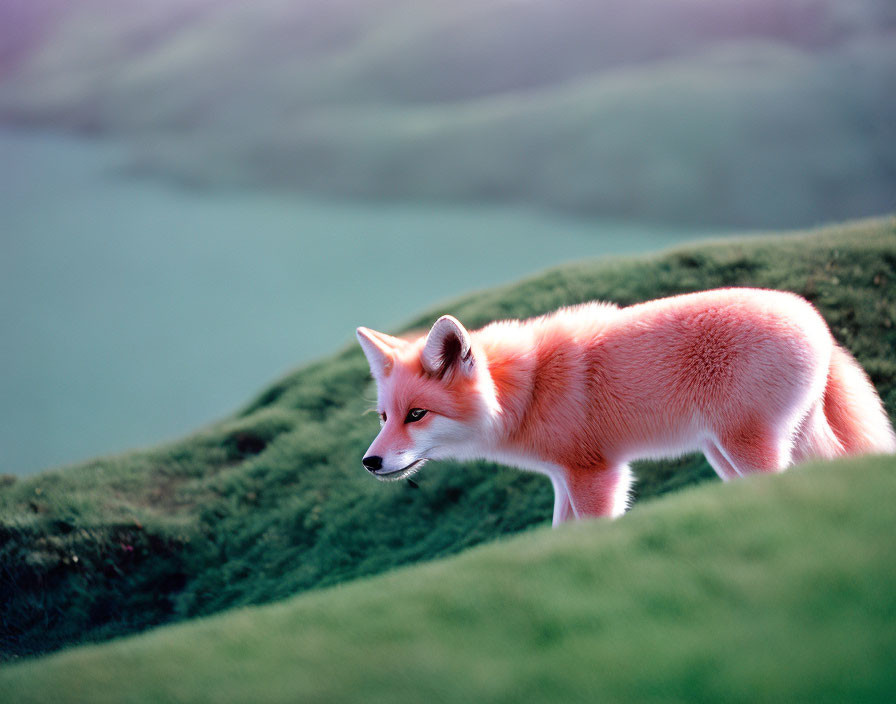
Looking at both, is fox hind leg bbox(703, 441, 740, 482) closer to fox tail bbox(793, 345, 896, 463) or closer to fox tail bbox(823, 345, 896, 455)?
fox tail bbox(793, 345, 896, 463)

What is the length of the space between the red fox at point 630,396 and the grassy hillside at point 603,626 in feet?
1.45

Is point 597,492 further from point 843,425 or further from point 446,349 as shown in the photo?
point 843,425

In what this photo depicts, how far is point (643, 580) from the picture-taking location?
213 centimetres

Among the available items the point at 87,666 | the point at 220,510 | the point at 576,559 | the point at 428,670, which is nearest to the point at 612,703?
the point at 428,670

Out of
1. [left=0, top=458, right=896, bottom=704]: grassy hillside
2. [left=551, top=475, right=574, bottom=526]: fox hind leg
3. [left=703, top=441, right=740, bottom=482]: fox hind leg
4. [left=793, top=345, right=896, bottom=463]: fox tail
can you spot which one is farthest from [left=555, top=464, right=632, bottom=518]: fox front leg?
[left=793, top=345, right=896, bottom=463]: fox tail

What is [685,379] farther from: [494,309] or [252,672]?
[494,309]

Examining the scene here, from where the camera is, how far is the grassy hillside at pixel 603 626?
5.85 ft

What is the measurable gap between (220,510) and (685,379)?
3631 millimetres

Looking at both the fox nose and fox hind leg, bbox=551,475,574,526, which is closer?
the fox nose

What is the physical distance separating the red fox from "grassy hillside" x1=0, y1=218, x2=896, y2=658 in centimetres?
110

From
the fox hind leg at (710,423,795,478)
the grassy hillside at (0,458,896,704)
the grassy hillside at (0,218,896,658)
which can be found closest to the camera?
the grassy hillside at (0,458,896,704)

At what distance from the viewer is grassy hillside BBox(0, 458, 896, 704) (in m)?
1.78

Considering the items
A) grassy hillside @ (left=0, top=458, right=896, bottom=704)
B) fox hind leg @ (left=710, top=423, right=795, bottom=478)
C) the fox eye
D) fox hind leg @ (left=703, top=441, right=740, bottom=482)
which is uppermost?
the fox eye

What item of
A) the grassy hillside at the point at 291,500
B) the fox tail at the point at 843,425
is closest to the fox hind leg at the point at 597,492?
the fox tail at the point at 843,425
